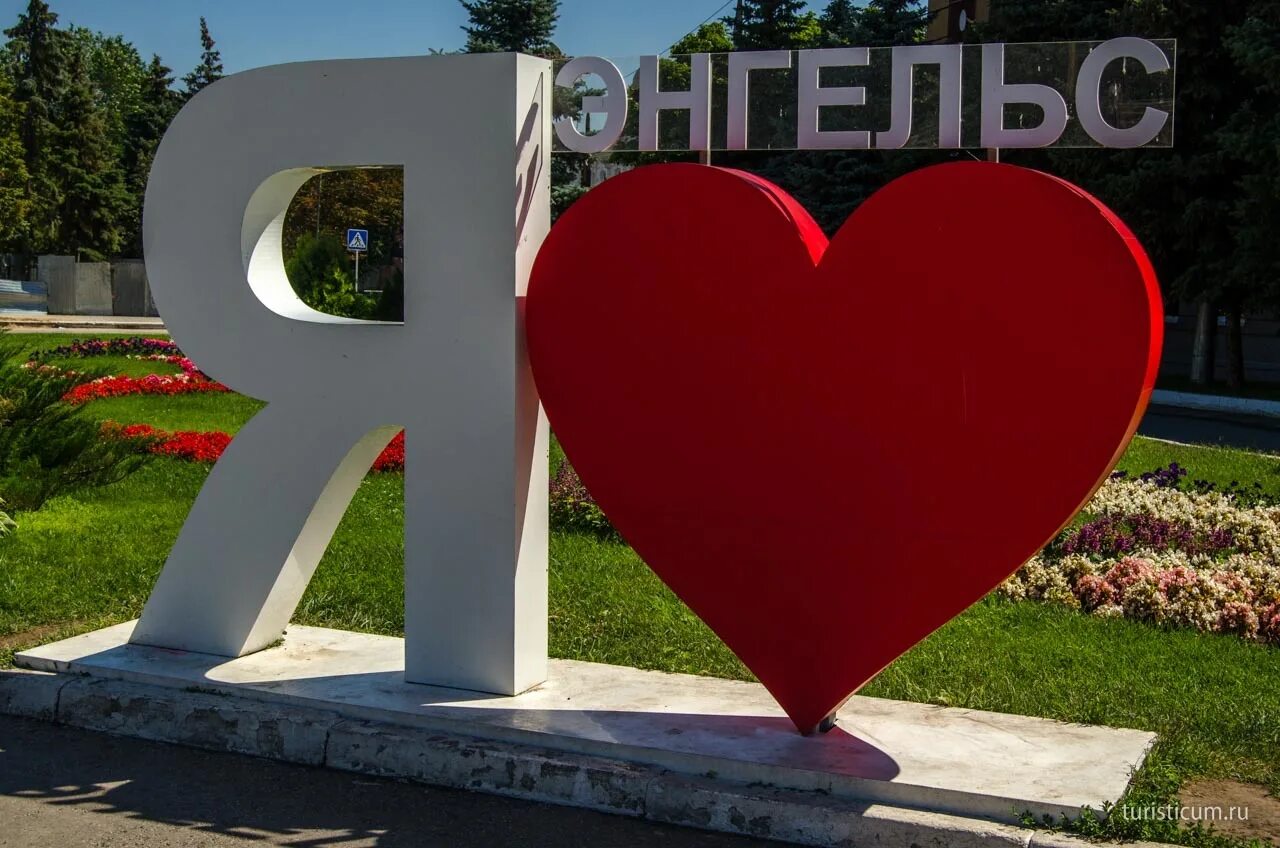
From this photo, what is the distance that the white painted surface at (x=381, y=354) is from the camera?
585 cm

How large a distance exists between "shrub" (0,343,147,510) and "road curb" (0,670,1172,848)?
4.45 m

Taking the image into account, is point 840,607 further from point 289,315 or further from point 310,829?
point 289,315

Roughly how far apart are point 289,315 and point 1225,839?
4258 millimetres

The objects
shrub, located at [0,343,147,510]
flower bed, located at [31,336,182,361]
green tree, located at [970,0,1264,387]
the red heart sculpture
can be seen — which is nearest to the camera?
the red heart sculpture

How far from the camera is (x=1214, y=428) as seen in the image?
18.5 m

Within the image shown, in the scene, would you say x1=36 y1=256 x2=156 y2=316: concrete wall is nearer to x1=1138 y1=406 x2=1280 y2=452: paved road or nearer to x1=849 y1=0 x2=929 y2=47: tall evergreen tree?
x1=849 y1=0 x2=929 y2=47: tall evergreen tree

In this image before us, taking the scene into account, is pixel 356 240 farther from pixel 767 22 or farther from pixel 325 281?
pixel 767 22

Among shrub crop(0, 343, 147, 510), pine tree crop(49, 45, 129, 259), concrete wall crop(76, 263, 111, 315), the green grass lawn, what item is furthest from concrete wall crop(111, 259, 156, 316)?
the green grass lawn

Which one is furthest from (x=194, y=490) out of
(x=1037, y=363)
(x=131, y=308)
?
(x=131, y=308)

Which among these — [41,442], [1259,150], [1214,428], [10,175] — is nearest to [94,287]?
[10,175]

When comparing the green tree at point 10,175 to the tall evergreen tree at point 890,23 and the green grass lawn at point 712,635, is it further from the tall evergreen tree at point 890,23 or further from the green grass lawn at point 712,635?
the green grass lawn at point 712,635

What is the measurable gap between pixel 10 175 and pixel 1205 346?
35952 millimetres

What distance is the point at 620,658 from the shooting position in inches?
277

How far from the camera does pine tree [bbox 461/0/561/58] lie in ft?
125
